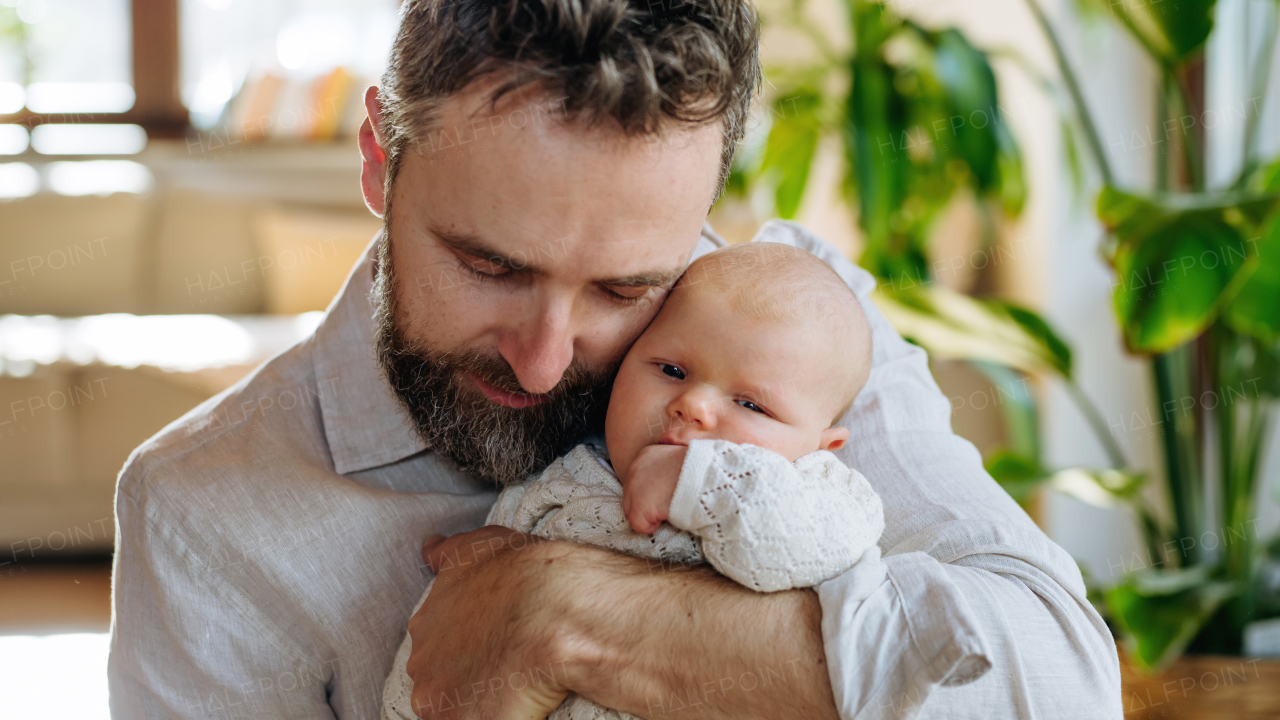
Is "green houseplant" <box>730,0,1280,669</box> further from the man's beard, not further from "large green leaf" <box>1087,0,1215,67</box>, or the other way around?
the man's beard

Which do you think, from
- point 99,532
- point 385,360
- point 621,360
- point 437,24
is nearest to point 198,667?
point 385,360

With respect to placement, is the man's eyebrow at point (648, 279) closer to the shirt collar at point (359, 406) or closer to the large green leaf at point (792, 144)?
the shirt collar at point (359, 406)

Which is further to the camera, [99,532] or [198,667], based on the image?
[99,532]

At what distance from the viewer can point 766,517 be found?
2.68 ft

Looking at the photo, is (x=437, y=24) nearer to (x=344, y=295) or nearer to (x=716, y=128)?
(x=716, y=128)

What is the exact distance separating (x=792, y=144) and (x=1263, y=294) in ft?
4.24

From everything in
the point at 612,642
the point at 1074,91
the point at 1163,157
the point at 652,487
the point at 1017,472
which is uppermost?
the point at 1074,91

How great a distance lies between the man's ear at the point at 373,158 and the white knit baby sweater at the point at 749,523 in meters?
0.42

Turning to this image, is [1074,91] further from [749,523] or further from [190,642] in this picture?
[190,642]

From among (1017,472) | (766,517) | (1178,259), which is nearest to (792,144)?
(1017,472)

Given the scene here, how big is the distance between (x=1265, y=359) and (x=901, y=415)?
1428 millimetres

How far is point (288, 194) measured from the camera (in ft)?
15.1

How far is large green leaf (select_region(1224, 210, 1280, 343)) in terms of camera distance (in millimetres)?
1594

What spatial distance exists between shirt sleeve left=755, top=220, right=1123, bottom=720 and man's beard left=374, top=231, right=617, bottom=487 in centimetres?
30
